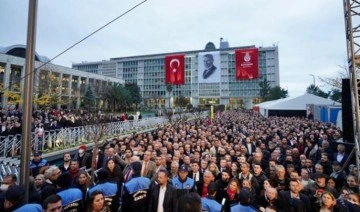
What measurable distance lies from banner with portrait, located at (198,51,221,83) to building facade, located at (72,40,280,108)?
218 feet

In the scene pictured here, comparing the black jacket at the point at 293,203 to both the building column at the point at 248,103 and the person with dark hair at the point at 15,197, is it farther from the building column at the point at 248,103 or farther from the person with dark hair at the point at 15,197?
the building column at the point at 248,103

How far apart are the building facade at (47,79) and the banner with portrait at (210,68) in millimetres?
17183

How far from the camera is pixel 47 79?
29.8m

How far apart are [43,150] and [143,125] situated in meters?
13.3

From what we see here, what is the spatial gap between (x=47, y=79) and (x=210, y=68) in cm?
2062

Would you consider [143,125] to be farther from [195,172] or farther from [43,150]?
[195,172]

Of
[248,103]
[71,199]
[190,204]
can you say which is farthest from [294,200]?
[248,103]

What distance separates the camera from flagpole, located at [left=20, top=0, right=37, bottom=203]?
299cm

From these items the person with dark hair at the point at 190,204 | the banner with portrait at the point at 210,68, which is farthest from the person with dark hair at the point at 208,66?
the person with dark hair at the point at 190,204

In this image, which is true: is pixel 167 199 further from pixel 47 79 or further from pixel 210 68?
pixel 47 79

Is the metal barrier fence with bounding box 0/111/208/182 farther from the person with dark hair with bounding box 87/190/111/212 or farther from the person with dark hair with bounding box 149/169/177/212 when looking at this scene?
the person with dark hair with bounding box 87/190/111/212

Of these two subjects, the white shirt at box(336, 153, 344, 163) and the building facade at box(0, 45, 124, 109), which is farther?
the building facade at box(0, 45, 124, 109)

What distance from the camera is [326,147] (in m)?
8.91

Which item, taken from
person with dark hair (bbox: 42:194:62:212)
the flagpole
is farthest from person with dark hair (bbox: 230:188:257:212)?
the flagpole
